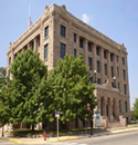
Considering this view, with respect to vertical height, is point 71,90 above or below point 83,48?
below

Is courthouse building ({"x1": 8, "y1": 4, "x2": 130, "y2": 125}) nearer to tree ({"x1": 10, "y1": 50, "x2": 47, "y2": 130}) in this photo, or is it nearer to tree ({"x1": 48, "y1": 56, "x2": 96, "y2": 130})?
tree ({"x1": 10, "y1": 50, "x2": 47, "y2": 130})

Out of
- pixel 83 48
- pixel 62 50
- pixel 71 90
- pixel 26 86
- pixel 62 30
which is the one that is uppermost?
pixel 62 30

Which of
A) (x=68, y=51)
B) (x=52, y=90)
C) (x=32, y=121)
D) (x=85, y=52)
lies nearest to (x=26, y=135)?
(x=32, y=121)

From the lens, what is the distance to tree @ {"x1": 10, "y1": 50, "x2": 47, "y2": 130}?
35.6m

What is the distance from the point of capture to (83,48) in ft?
186

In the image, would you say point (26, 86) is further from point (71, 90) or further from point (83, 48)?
point (83, 48)

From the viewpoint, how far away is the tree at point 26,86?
3556cm

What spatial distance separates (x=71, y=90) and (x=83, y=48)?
21464mm

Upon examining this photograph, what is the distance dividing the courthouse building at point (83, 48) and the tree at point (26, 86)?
7.84m

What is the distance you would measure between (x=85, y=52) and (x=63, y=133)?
2352cm

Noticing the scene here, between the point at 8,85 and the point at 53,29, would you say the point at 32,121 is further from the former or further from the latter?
the point at 53,29

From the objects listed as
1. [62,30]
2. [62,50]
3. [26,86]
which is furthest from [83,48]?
[26,86]

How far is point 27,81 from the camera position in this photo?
38.7 meters

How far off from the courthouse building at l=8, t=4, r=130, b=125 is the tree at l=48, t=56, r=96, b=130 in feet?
27.0
